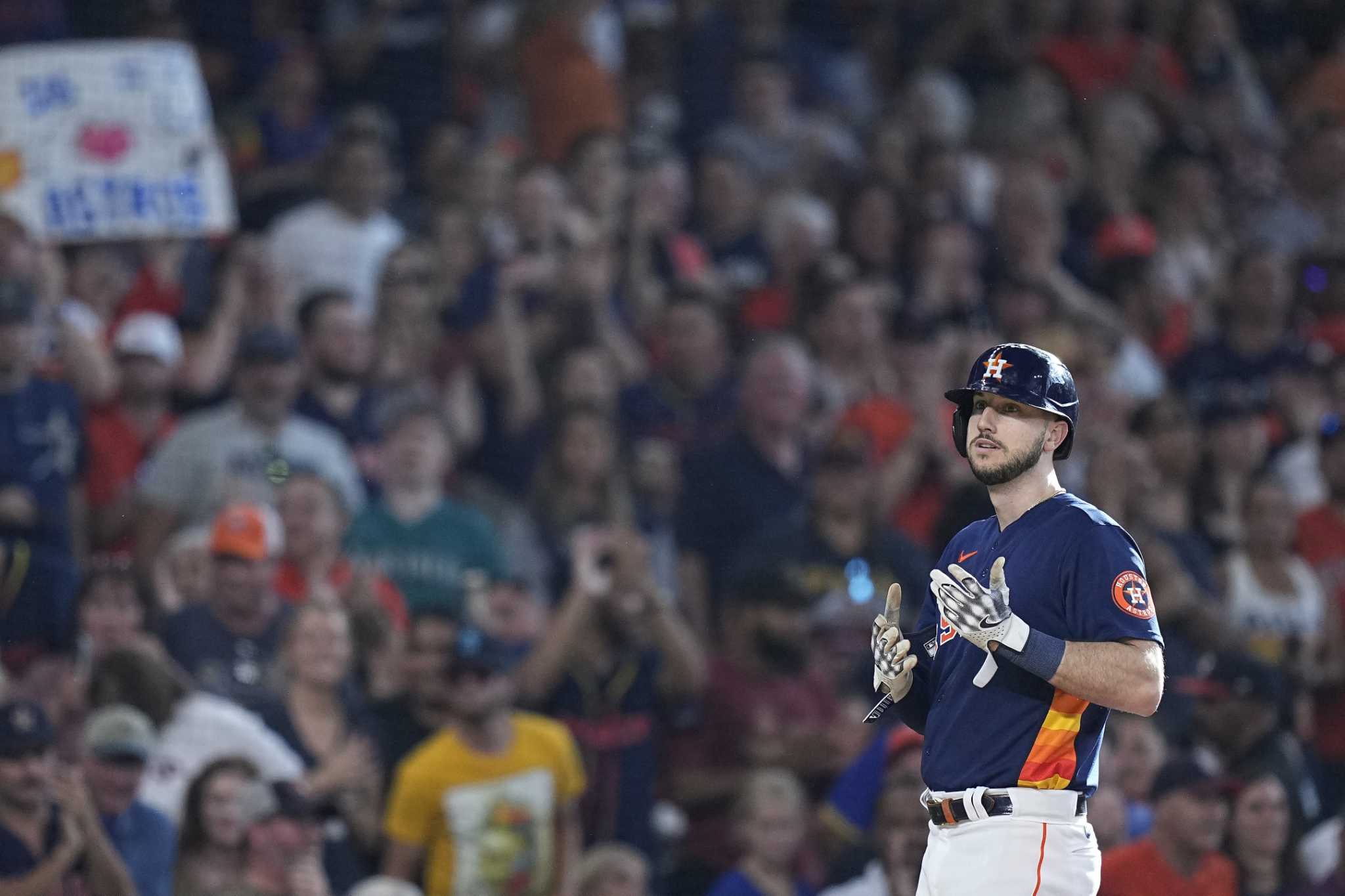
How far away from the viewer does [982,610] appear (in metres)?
4.59

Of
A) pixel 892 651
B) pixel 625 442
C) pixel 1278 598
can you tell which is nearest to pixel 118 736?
pixel 625 442

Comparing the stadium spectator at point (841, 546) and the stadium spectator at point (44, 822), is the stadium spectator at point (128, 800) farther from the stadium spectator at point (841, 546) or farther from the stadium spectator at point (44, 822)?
the stadium spectator at point (841, 546)

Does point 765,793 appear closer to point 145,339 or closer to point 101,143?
point 145,339

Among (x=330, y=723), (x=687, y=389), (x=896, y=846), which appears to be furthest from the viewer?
(x=687, y=389)

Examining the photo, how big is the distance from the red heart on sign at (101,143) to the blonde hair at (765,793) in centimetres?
428

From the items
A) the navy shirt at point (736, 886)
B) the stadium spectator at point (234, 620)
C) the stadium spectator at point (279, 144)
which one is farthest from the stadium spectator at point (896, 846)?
the stadium spectator at point (279, 144)

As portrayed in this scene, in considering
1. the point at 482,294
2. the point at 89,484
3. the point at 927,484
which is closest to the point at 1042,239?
the point at 927,484

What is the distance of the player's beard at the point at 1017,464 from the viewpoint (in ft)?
16.1

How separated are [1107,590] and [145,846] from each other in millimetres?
4238

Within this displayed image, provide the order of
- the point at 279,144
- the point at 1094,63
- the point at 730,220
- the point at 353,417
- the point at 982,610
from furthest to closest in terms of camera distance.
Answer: the point at 1094,63, the point at 730,220, the point at 279,144, the point at 353,417, the point at 982,610

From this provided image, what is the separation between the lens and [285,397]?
31.0 ft

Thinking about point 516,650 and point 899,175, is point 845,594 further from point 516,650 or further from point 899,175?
point 899,175

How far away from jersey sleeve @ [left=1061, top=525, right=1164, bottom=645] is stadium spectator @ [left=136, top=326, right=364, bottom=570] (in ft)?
16.7

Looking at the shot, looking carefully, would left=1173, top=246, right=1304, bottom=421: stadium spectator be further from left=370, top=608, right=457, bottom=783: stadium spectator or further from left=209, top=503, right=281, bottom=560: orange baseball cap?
left=209, top=503, right=281, bottom=560: orange baseball cap
